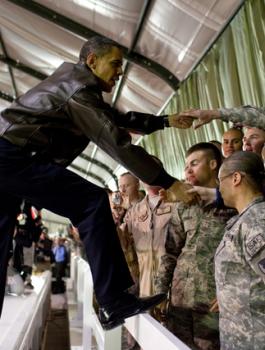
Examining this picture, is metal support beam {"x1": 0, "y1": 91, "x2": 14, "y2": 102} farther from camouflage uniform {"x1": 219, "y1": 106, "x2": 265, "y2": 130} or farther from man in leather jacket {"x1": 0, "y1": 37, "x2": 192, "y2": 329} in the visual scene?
camouflage uniform {"x1": 219, "y1": 106, "x2": 265, "y2": 130}

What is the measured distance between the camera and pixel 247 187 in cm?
176

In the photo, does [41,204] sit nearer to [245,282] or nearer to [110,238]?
[110,238]

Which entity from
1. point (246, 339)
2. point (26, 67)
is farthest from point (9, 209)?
point (26, 67)

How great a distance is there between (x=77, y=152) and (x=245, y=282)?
3.22 ft

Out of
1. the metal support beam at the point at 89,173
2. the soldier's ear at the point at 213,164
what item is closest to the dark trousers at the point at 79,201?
the soldier's ear at the point at 213,164

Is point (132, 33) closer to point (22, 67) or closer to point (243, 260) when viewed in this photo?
point (22, 67)

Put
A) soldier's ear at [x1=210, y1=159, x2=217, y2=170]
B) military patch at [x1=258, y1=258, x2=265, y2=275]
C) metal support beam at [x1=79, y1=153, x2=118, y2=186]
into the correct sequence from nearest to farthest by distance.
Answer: military patch at [x1=258, y1=258, x2=265, y2=275], soldier's ear at [x1=210, y1=159, x2=217, y2=170], metal support beam at [x1=79, y1=153, x2=118, y2=186]

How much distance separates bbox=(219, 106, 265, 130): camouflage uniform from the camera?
A: 2.09 m

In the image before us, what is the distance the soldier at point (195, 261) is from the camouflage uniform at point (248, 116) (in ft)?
1.58

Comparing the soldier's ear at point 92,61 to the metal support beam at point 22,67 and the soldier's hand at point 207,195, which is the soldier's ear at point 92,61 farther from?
the metal support beam at point 22,67

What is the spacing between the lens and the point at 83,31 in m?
4.85

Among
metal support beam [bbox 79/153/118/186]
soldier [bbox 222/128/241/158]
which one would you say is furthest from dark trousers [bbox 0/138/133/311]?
metal support beam [bbox 79/153/118/186]

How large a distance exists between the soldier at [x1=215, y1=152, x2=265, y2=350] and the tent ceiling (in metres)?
1.94

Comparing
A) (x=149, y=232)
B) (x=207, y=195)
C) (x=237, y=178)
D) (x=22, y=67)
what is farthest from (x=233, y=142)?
(x=22, y=67)
